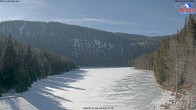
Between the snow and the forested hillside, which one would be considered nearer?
the snow

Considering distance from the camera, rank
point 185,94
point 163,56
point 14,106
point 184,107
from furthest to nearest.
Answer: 1. point 163,56
2. point 185,94
3. point 184,107
4. point 14,106

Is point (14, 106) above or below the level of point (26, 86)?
above

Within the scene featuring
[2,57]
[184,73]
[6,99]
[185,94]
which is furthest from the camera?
[2,57]

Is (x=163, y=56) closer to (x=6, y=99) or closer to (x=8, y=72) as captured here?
(x=8, y=72)

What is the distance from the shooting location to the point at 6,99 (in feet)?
72.4

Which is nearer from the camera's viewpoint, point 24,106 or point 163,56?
point 24,106

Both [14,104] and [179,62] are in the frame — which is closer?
[14,104]

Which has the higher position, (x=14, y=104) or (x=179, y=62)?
(x=179, y=62)

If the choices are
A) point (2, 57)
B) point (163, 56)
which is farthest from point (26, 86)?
point (163, 56)

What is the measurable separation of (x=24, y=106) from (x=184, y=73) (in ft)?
130

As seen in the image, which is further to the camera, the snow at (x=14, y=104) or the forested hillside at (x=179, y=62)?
the forested hillside at (x=179, y=62)

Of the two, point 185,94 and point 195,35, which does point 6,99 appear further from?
point 195,35

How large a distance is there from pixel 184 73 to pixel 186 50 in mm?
4250

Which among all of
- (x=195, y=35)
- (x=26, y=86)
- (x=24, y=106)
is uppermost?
(x=195, y=35)
